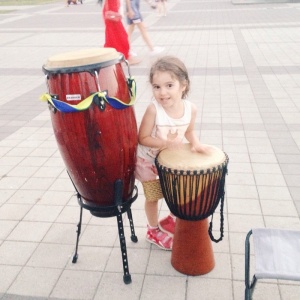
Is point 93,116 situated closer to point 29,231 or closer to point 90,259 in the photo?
point 90,259

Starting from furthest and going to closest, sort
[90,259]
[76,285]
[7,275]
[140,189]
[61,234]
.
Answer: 1. [140,189]
2. [61,234]
3. [90,259]
4. [7,275]
5. [76,285]

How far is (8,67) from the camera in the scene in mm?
8820

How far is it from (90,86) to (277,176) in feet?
7.70

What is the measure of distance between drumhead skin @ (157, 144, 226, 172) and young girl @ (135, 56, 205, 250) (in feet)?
0.13

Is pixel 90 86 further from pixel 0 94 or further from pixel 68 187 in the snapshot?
pixel 0 94

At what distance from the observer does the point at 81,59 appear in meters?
2.08

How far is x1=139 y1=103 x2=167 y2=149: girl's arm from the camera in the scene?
8.02ft

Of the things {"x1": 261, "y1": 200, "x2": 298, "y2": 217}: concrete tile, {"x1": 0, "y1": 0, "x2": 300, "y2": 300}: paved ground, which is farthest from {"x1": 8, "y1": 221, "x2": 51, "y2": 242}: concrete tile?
{"x1": 261, "y1": 200, "x2": 298, "y2": 217}: concrete tile

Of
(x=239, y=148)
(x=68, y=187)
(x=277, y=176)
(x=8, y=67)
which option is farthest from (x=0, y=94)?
(x=277, y=176)

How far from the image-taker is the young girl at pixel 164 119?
235cm

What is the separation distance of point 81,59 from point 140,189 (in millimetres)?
1882

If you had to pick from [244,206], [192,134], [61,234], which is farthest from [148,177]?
[244,206]

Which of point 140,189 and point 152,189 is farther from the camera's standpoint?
point 140,189

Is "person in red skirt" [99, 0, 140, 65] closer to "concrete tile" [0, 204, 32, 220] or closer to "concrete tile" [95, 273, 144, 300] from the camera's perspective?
"concrete tile" [0, 204, 32, 220]
